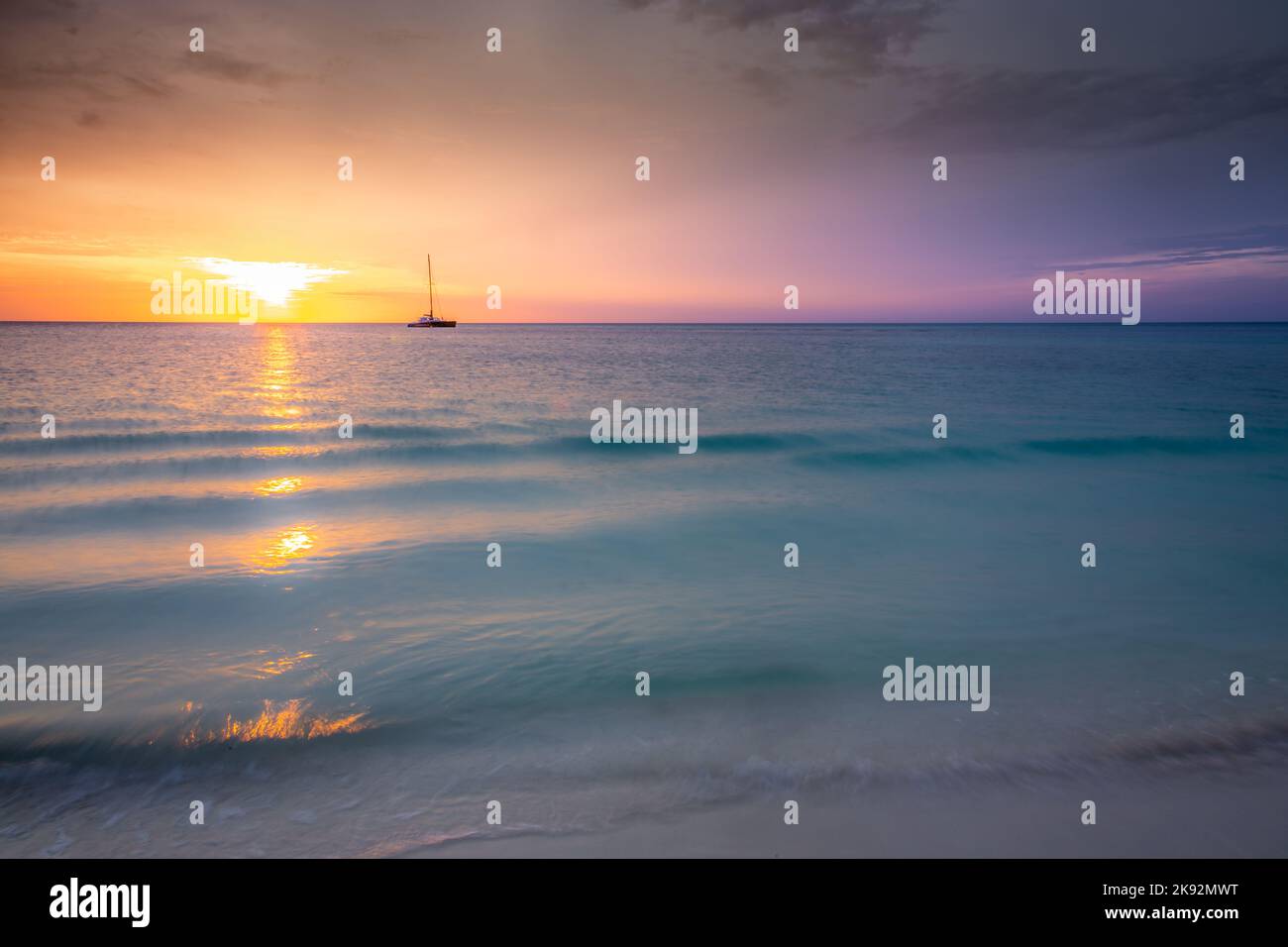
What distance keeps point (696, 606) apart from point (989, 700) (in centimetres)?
358

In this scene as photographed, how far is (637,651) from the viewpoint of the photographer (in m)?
7.29

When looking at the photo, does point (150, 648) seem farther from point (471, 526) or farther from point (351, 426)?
point (351, 426)

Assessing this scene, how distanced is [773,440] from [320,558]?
593 inches

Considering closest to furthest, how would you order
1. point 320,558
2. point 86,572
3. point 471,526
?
point 86,572
point 320,558
point 471,526

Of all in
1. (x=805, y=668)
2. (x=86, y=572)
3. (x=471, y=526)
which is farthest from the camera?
(x=471, y=526)

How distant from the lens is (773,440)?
21.9 meters

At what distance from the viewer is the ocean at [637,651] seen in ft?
15.1

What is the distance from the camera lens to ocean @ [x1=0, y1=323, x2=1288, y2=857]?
460 centimetres

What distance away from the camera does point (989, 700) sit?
622 cm
